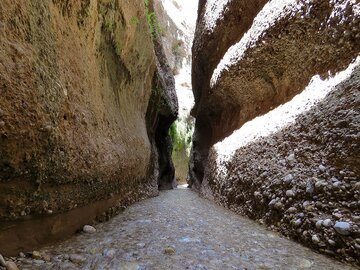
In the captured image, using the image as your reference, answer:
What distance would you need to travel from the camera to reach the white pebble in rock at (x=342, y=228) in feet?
7.33

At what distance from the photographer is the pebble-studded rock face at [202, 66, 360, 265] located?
238 centimetres

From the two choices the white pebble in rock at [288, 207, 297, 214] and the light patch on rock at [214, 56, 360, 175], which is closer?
the white pebble in rock at [288, 207, 297, 214]

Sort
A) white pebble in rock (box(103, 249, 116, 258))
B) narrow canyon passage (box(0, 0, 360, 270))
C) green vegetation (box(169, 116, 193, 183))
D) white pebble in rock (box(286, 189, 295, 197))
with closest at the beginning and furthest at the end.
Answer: narrow canyon passage (box(0, 0, 360, 270)), white pebble in rock (box(103, 249, 116, 258)), white pebble in rock (box(286, 189, 295, 197)), green vegetation (box(169, 116, 193, 183))

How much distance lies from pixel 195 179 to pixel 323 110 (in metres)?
9.13

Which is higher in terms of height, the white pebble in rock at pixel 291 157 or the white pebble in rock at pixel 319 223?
the white pebble in rock at pixel 291 157

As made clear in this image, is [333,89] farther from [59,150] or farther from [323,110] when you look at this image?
[59,150]

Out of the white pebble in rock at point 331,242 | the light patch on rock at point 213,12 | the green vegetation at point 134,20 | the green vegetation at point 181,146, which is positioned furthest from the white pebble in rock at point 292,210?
the green vegetation at point 181,146

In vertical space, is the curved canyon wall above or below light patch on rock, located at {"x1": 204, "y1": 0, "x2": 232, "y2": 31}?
below

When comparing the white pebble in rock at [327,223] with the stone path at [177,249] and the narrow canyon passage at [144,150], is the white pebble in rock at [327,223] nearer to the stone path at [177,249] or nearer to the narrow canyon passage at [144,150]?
the narrow canyon passage at [144,150]

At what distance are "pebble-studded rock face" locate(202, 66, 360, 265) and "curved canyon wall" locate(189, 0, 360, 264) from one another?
1cm

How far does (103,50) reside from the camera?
409 cm

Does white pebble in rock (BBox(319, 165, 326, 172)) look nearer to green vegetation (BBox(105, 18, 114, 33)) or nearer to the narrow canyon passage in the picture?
the narrow canyon passage

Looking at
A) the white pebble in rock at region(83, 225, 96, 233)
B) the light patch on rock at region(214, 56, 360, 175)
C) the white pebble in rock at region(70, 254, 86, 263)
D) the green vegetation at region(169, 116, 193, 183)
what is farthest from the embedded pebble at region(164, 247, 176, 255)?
the green vegetation at region(169, 116, 193, 183)

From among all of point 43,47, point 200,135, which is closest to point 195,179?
point 200,135
